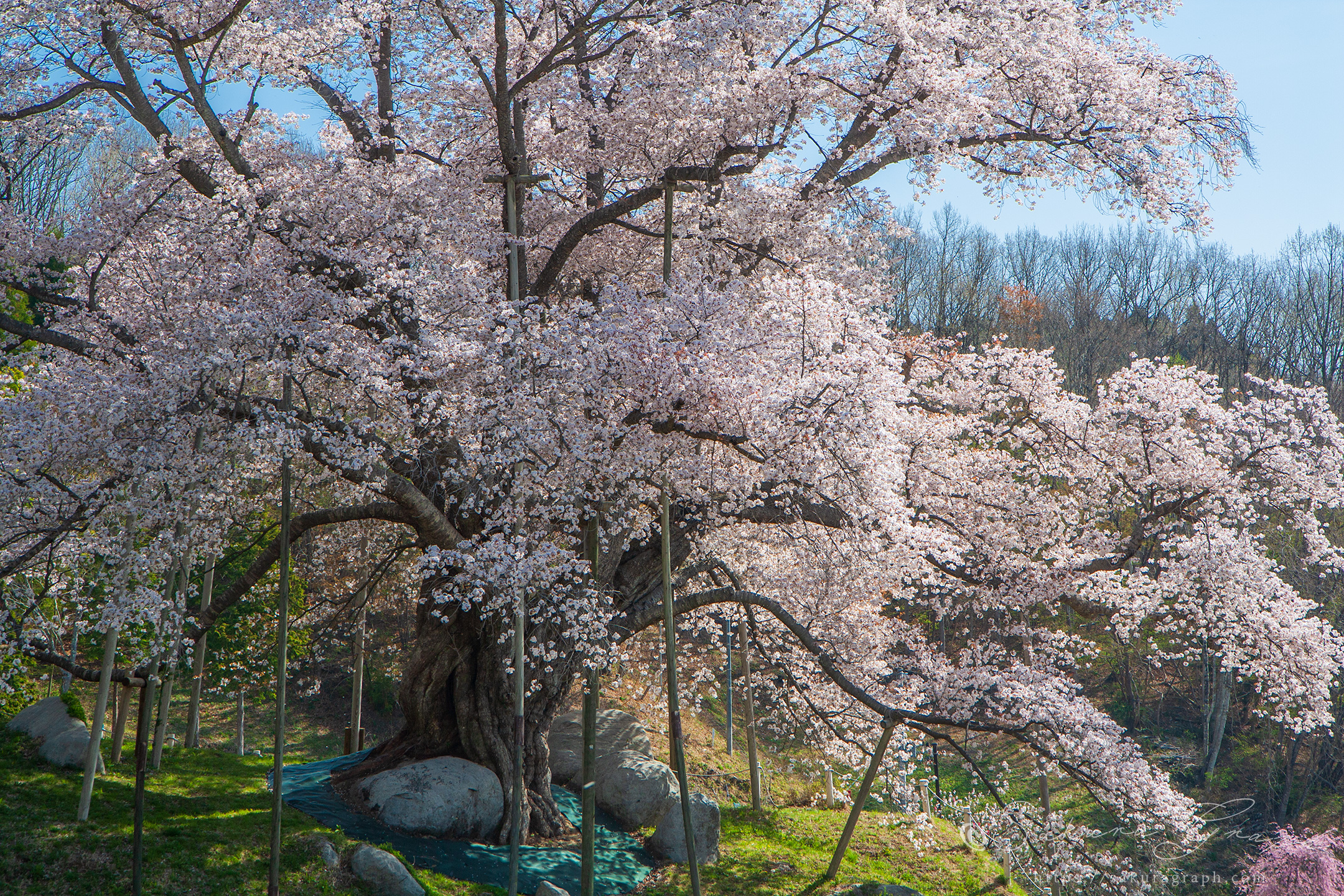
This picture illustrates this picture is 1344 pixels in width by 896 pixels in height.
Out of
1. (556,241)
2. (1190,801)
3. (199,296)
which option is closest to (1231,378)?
(1190,801)

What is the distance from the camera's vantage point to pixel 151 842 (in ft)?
24.3

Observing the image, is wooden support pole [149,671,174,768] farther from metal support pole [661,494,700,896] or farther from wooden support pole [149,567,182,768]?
metal support pole [661,494,700,896]

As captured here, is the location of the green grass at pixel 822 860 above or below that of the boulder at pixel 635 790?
below

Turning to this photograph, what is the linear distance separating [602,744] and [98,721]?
5.64m

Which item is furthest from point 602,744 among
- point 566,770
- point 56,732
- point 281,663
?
point 56,732

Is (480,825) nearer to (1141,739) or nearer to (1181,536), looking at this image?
(1181,536)

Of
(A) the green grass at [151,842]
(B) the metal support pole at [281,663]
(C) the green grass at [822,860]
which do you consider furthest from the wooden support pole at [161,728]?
(C) the green grass at [822,860]

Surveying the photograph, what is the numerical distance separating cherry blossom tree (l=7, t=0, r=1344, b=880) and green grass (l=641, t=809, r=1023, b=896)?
153 cm

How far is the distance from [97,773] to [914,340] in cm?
1381

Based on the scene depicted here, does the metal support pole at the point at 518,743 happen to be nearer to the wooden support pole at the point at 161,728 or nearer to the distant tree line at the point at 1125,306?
the wooden support pole at the point at 161,728

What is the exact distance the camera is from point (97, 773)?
30.3 ft

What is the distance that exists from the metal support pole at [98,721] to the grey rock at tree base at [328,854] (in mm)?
1952

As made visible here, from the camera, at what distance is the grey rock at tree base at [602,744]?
37.2 ft

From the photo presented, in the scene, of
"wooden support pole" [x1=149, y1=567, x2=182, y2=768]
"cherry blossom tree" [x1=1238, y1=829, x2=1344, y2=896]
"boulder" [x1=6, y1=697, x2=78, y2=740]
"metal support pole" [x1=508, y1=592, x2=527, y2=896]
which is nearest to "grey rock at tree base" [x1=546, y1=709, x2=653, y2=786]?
"metal support pole" [x1=508, y1=592, x2=527, y2=896]
